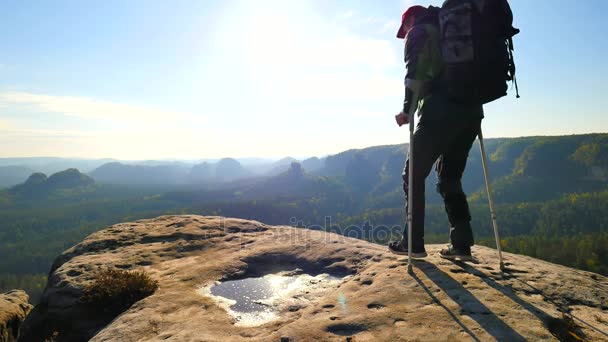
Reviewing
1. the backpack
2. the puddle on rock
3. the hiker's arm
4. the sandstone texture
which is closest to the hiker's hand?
the hiker's arm

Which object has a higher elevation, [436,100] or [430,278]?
[436,100]

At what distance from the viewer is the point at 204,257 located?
31.7 feet

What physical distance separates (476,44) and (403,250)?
415 cm

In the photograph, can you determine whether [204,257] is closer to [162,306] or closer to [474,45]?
[162,306]

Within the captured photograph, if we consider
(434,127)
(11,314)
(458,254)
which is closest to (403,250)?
(458,254)

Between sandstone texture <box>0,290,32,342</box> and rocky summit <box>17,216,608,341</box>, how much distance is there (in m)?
5.01

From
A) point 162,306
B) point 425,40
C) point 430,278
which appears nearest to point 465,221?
point 430,278

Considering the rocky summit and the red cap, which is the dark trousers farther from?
the red cap

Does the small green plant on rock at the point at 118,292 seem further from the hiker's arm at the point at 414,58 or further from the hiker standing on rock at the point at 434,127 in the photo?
the hiker's arm at the point at 414,58

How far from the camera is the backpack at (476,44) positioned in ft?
19.2

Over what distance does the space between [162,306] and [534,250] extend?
14297 centimetres

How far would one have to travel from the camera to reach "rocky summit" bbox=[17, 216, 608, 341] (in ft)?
15.1

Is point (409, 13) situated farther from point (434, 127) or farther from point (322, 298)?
point (322, 298)

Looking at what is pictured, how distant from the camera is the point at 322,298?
6.14 meters
